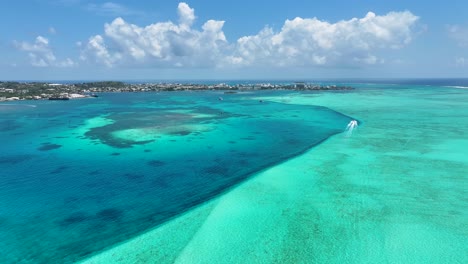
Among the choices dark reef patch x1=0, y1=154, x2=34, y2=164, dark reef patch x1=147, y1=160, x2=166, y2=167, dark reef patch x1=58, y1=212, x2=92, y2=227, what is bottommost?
dark reef patch x1=58, y1=212, x2=92, y2=227

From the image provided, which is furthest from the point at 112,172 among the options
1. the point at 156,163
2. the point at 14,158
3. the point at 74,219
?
the point at 14,158

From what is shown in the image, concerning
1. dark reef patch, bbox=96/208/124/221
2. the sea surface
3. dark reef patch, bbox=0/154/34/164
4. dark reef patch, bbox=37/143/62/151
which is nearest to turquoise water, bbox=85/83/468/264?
Answer: the sea surface

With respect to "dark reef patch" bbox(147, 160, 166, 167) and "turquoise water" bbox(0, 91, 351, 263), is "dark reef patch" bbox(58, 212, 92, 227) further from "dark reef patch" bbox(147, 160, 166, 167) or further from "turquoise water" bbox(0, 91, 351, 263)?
"dark reef patch" bbox(147, 160, 166, 167)

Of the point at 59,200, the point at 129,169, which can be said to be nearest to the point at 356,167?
the point at 129,169

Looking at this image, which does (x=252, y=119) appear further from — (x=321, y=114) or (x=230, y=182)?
(x=230, y=182)

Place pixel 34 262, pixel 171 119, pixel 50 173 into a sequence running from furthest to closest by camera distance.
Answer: pixel 171 119 → pixel 50 173 → pixel 34 262

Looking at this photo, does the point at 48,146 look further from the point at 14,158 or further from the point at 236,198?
the point at 236,198
